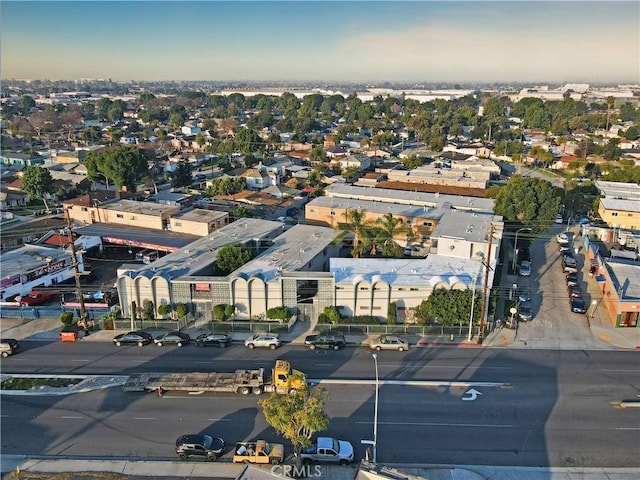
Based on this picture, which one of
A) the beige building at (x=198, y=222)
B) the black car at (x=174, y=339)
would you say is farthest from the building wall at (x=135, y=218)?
the black car at (x=174, y=339)

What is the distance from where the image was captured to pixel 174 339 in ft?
104

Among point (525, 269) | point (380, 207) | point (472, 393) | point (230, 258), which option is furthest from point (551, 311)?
point (230, 258)

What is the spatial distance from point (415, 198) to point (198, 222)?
80.3ft

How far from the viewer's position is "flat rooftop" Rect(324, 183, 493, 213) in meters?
53.0

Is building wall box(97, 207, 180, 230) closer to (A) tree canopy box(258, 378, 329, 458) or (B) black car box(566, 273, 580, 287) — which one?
(A) tree canopy box(258, 378, 329, 458)

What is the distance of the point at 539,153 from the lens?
94438 mm

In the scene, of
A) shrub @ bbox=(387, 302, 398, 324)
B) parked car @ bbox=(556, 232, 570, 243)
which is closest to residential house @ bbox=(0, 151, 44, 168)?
shrub @ bbox=(387, 302, 398, 324)

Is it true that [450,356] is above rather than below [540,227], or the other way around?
below

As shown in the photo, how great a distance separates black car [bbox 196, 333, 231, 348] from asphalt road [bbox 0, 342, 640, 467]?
0.59 meters

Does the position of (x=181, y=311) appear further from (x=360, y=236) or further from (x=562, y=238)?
(x=562, y=238)

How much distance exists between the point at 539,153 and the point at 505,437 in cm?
8310

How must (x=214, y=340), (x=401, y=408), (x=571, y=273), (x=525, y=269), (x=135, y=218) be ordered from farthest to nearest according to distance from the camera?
(x=135, y=218), (x=525, y=269), (x=571, y=273), (x=214, y=340), (x=401, y=408)

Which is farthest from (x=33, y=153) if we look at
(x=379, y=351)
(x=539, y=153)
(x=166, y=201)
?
(x=539, y=153)

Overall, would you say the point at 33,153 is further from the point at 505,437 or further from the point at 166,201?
the point at 505,437
